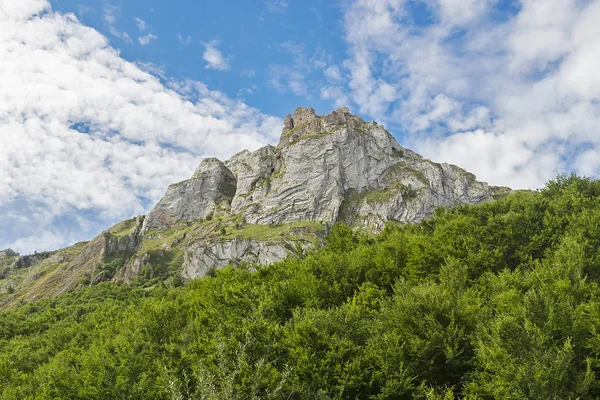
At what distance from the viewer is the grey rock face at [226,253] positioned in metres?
174

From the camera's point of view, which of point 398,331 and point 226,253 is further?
point 226,253

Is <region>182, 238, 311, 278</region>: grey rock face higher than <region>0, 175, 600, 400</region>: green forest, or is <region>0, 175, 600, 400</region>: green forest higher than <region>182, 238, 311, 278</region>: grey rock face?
<region>182, 238, 311, 278</region>: grey rock face

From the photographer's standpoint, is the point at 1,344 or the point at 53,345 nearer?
the point at 53,345

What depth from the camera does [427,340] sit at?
25.2m

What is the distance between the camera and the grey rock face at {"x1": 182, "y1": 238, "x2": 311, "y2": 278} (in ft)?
572

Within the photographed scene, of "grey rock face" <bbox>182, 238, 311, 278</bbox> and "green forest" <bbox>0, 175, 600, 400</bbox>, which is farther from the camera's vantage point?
"grey rock face" <bbox>182, 238, 311, 278</bbox>

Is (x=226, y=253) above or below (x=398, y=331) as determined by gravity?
above

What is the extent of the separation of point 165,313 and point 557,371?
40.8m

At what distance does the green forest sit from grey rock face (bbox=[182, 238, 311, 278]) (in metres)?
121

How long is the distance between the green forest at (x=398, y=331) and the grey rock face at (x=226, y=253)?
12084cm

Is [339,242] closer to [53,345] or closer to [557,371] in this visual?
[557,371]

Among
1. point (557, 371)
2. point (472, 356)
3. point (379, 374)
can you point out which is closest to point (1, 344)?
point (379, 374)

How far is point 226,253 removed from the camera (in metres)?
183

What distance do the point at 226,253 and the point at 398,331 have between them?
16413 centimetres
